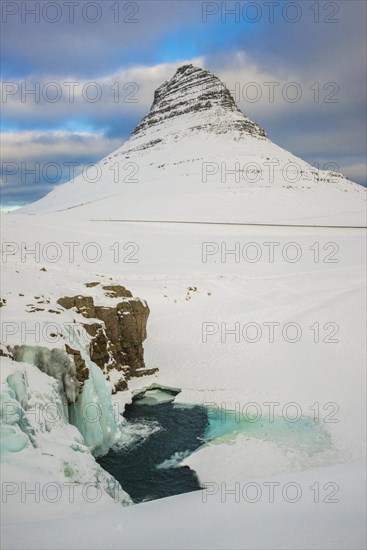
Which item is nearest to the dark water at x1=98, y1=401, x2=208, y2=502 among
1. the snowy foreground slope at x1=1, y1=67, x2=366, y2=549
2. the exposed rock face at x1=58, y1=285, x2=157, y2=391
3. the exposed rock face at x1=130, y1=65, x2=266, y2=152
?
the snowy foreground slope at x1=1, y1=67, x2=366, y2=549

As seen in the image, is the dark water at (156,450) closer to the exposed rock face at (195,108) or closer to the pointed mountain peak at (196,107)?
the exposed rock face at (195,108)

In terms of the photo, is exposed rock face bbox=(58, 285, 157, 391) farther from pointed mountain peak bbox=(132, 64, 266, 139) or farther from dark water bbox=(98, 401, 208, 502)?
pointed mountain peak bbox=(132, 64, 266, 139)

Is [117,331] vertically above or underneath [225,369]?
above

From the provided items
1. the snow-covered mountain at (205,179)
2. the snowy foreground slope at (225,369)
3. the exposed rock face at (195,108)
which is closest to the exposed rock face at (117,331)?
the snowy foreground slope at (225,369)

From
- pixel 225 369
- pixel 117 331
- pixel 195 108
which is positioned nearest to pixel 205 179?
pixel 195 108

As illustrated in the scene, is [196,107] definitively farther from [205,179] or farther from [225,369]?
[225,369]
